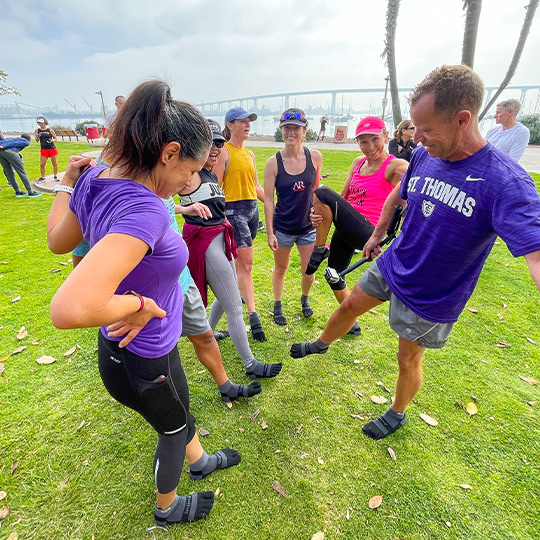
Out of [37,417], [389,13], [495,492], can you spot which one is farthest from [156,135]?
[389,13]

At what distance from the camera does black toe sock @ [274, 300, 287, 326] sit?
3.96 meters

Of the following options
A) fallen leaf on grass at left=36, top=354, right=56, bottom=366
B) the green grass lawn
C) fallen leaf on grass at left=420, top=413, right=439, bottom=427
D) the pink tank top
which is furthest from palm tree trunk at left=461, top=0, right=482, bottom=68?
fallen leaf on grass at left=36, top=354, right=56, bottom=366

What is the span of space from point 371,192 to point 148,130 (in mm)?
2745

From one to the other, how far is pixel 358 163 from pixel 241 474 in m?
3.33

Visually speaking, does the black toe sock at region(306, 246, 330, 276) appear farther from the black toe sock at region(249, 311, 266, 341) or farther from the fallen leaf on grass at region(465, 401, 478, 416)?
the fallen leaf on grass at region(465, 401, 478, 416)

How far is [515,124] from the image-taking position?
579 cm

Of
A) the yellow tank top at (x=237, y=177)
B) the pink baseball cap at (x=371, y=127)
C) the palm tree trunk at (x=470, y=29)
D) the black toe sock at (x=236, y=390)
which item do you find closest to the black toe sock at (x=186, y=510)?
the black toe sock at (x=236, y=390)

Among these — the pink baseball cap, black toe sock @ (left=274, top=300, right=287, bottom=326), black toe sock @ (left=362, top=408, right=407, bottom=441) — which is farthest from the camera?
black toe sock @ (left=274, top=300, right=287, bottom=326)

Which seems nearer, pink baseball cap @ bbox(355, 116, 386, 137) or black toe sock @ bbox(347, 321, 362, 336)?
pink baseball cap @ bbox(355, 116, 386, 137)

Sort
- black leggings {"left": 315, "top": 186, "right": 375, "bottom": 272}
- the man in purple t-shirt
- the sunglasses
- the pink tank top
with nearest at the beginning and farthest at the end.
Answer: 1. the man in purple t-shirt
2. black leggings {"left": 315, "top": 186, "right": 375, "bottom": 272}
3. the pink tank top
4. the sunglasses

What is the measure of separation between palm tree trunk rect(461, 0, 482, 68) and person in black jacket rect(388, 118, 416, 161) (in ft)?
13.0

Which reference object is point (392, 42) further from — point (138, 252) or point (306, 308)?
point (138, 252)

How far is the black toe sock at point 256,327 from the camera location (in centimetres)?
366

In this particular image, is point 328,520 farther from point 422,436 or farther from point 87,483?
point 87,483
